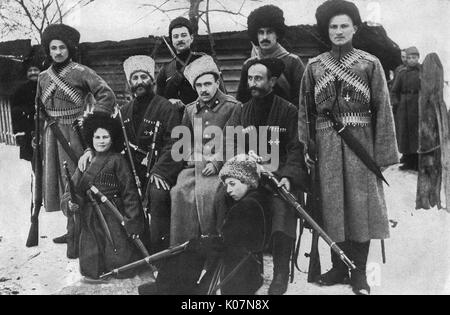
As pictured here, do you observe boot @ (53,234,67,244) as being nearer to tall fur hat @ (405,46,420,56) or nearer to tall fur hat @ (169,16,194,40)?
tall fur hat @ (169,16,194,40)

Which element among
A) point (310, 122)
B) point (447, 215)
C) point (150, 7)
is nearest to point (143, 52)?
point (150, 7)

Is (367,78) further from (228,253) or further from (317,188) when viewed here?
(228,253)

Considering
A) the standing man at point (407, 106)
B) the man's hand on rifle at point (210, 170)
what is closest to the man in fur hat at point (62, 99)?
the man's hand on rifle at point (210, 170)

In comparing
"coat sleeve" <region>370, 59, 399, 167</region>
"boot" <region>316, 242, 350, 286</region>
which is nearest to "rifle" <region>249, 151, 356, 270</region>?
"boot" <region>316, 242, 350, 286</region>

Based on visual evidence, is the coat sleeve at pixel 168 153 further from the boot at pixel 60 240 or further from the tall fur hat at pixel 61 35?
the boot at pixel 60 240

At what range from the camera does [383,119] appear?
3262 millimetres

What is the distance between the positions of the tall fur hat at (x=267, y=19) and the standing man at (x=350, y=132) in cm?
38

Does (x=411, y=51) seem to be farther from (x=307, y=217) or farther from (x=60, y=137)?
(x=60, y=137)

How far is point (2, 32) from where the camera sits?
15.0ft

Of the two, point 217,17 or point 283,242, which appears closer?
point 283,242

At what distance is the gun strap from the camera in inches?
159

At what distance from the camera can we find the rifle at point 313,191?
3.40 m

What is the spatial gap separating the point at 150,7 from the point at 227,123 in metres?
1.28

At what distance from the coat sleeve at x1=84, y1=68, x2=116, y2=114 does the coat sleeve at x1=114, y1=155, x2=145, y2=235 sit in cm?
47
